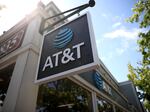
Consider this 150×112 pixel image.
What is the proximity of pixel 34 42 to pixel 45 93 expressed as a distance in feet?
4.19

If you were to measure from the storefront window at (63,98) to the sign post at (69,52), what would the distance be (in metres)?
1.00

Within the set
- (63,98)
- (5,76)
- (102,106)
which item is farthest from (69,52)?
(102,106)

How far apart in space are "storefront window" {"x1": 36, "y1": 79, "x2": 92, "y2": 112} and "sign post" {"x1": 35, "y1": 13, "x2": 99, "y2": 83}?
1000 mm

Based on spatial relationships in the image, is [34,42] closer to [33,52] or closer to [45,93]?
[33,52]

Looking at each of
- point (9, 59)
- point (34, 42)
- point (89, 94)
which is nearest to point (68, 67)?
point (34, 42)

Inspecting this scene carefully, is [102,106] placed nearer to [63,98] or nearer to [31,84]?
[63,98]

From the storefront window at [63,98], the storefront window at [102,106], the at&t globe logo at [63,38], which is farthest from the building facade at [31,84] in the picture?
the at&t globe logo at [63,38]

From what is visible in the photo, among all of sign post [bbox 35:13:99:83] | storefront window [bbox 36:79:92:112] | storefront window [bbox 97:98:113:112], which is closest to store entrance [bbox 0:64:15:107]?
storefront window [bbox 36:79:92:112]

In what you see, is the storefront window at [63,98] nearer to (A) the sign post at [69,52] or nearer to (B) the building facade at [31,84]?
(B) the building facade at [31,84]

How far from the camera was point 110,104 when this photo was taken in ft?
22.0

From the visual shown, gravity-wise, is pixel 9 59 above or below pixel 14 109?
above

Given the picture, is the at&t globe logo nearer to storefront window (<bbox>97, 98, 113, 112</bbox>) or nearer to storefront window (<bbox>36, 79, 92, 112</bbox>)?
storefront window (<bbox>36, 79, 92, 112</bbox>)

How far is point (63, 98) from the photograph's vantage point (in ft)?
11.8

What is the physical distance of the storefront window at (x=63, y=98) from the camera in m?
3.05
